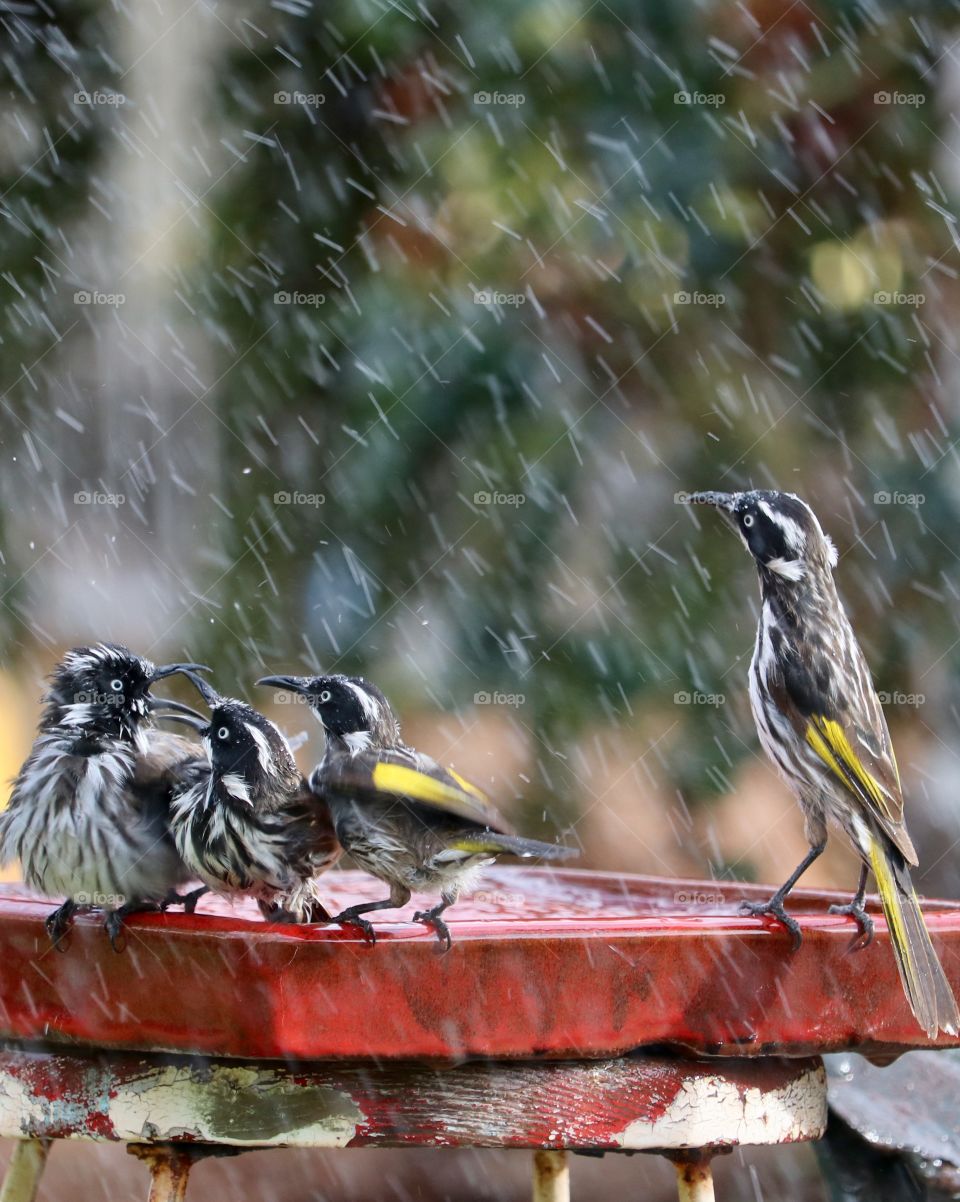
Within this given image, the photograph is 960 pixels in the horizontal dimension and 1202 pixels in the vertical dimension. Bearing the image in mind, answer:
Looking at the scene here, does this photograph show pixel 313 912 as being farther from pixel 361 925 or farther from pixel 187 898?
pixel 361 925

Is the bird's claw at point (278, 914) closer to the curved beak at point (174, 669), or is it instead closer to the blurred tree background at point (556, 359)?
the curved beak at point (174, 669)

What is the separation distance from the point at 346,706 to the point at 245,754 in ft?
0.65

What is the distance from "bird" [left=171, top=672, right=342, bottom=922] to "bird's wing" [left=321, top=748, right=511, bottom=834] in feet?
0.31

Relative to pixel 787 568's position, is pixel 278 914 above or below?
above

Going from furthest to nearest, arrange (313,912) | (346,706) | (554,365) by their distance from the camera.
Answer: (554,365) < (313,912) < (346,706)

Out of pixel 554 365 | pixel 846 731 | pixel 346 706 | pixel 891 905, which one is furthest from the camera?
pixel 554 365

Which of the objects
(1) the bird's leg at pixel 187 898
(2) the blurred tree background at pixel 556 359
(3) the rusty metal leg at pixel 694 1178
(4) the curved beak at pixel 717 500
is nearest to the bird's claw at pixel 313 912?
(1) the bird's leg at pixel 187 898

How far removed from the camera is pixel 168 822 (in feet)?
9.68

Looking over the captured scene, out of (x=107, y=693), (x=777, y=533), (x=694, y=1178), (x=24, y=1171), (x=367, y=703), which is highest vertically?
(x=107, y=693)

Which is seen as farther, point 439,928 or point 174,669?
point 174,669

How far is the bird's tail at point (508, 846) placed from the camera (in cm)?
233

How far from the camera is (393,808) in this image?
104 inches

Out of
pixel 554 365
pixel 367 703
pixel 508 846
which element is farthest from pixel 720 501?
pixel 554 365

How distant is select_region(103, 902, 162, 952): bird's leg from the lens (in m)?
2.44
